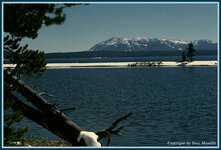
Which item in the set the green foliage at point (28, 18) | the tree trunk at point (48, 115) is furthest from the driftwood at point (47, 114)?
the green foliage at point (28, 18)

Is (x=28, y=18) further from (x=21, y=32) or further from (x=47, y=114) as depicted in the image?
(x=47, y=114)

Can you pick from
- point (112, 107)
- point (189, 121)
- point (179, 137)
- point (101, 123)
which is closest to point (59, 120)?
point (179, 137)

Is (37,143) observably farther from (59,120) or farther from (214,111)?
(214,111)

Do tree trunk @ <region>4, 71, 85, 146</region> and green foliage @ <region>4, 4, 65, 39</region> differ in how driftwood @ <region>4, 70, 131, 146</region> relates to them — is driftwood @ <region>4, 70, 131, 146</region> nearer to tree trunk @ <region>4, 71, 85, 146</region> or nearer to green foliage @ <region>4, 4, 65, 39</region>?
tree trunk @ <region>4, 71, 85, 146</region>

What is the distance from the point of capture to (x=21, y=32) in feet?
49.4

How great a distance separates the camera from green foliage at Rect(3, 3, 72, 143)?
→ 45.9ft

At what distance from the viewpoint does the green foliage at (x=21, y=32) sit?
14.0m

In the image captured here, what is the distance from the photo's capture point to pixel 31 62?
15445 mm

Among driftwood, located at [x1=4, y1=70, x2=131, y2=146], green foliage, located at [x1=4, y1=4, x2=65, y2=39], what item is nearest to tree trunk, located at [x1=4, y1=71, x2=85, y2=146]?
driftwood, located at [x1=4, y1=70, x2=131, y2=146]

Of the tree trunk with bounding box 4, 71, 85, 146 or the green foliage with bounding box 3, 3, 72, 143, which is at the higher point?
the green foliage with bounding box 3, 3, 72, 143

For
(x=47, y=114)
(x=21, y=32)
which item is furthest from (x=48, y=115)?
(x=21, y=32)

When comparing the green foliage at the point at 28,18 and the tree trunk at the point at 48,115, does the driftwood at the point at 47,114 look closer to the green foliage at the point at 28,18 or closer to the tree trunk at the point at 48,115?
the tree trunk at the point at 48,115

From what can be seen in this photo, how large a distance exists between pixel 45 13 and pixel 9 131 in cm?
573

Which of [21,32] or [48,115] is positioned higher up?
[21,32]
